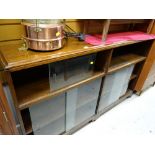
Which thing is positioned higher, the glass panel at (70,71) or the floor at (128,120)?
the glass panel at (70,71)

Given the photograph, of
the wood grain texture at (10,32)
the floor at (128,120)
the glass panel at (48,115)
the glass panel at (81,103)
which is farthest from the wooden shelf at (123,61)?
the wood grain texture at (10,32)

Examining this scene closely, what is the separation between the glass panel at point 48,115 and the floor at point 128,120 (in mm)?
388

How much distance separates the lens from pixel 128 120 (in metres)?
1.65

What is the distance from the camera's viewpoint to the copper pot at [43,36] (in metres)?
0.71

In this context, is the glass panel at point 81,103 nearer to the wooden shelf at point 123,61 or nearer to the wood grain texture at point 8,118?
the wooden shelf at point 123,61

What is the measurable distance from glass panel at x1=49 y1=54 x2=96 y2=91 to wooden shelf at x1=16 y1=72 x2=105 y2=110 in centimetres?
4

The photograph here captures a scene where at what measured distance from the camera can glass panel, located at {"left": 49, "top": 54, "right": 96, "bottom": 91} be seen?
92cm

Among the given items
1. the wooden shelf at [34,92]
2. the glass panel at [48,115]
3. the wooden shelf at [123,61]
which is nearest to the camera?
the wooden shelf at [34,92]

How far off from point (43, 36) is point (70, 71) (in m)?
0.38

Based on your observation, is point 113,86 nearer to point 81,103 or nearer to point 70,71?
point 81,103

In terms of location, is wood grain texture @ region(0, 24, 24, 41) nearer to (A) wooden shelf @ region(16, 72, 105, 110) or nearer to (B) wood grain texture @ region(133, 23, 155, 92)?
(A) wooden shelf @ region(16, 72, 105, 110)

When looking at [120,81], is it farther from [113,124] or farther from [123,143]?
[123,143]

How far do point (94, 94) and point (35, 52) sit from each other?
0.77m
